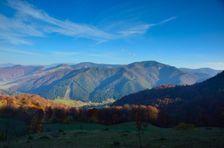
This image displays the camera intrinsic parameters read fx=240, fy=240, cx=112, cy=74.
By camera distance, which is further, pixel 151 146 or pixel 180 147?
pixel 151 146

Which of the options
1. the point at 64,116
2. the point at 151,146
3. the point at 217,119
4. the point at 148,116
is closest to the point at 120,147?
the point at 151,146

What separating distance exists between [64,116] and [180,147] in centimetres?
14847

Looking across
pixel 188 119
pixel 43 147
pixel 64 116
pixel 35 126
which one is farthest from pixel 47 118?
pixel 43 147

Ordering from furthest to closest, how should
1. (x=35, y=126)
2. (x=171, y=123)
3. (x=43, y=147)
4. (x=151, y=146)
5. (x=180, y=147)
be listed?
(x=171, y=123)
(x=35, y=126)
(x=43, y=147)
(x=151, y=146)
(x=180, y=147)

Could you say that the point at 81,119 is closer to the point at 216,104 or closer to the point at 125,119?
Answer: the point at 125,119

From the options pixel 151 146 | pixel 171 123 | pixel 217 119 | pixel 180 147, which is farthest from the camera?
pixel 171 123

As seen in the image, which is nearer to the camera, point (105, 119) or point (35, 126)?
point (35, 126)

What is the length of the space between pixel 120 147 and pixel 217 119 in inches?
4641

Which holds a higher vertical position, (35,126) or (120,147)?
(120,147)

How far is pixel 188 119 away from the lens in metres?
150

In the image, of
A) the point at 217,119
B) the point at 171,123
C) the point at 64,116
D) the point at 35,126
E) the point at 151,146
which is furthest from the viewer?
the point at 64,116

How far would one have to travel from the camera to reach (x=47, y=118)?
162 m

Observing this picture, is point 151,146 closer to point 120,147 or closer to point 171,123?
point 120,147

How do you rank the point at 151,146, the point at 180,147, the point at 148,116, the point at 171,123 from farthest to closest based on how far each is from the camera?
the point at 148,116 < the point at 171,123 < the point at 151,146 < the point at 180,147
